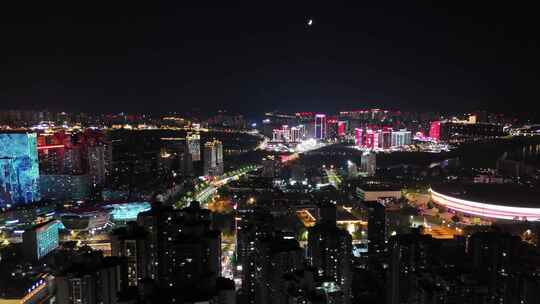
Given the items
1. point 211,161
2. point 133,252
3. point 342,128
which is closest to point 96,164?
point 211,161

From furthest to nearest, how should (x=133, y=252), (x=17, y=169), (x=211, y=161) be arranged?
(x=211, y=161) < (x=17, y=169) < (x=133, y=252)

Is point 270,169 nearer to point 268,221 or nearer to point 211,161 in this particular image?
point 211,161

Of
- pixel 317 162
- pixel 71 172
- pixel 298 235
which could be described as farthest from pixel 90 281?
pixel 317 162

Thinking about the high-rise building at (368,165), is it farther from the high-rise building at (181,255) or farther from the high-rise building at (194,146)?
the high-rise building at (181,255)

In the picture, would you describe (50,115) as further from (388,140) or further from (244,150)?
(388,140)

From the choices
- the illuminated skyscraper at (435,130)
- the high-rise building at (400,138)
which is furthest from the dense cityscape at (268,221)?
the illuminated skyscraper at (435,130)

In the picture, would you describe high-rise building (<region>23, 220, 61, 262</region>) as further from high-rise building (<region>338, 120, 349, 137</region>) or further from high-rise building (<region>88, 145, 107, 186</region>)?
high-rise building (<region>338, 120, 349, 137</region>)
